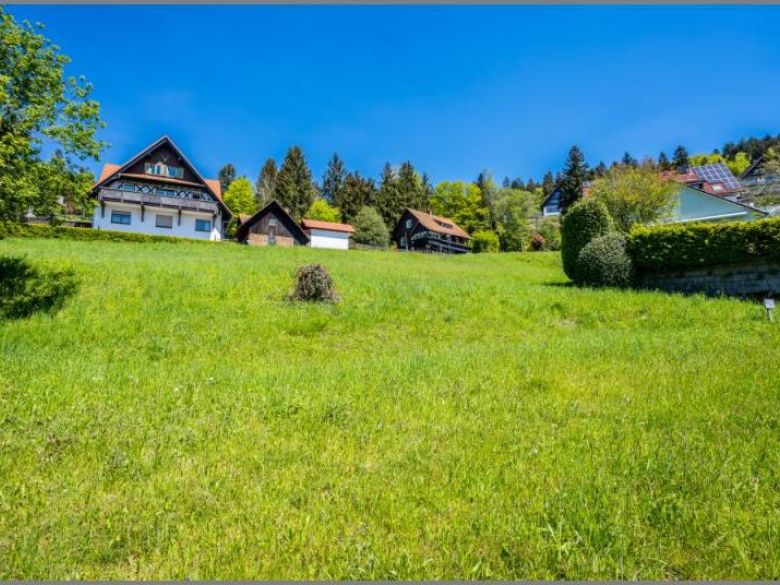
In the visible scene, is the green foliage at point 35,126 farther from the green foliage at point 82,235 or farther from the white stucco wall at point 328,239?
the white stucco wall at point 328,239

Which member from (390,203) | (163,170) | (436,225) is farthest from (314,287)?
(390,203)

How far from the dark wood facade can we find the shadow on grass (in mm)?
39333

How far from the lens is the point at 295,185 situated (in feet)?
255

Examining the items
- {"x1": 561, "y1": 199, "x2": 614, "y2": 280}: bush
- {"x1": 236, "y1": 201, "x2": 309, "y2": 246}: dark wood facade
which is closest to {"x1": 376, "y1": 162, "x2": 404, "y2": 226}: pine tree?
{"x1": 236, "y1": 201, "x2": 309, "y2": 246}: dark wood facade

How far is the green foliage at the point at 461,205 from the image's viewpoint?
8106cm

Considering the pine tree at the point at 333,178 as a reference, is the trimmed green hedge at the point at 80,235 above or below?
below

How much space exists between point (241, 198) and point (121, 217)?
127 feet

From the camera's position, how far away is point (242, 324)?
10.8 m

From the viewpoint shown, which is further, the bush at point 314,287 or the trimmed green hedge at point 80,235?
the trimmed green hedge at point 80,235

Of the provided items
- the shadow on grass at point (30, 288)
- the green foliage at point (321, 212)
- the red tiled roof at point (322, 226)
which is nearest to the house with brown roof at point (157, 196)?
the red tiled roof at point (322, 226)

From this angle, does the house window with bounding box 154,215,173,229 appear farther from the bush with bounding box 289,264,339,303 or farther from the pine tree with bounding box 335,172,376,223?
A: the bush with bounding box 289,264,339,303

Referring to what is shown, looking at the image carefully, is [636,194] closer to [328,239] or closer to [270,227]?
[328,239]

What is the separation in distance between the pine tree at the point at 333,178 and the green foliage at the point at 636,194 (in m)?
62.9

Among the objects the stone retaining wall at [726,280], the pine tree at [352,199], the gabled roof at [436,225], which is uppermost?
the pine tree at [352,199]
